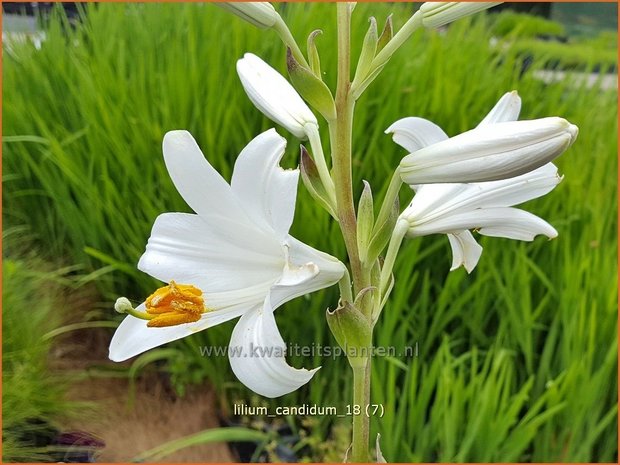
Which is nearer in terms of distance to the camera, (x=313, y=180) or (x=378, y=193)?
(x=313, y=180)

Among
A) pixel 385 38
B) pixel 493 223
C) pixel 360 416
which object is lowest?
pixel 360 416

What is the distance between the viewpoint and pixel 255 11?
321mm

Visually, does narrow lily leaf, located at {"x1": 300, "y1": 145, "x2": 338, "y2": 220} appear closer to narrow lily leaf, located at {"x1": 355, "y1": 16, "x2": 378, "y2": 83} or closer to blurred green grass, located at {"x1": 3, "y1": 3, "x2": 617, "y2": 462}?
narrow lily leaf, located at {"x1": 355, "y1": 16, "x2": 378, "y2": 83}

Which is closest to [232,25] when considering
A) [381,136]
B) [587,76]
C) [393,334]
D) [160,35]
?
[160,35]

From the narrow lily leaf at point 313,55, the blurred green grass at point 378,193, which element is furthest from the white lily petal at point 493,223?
the blurred green grass at point 378,193

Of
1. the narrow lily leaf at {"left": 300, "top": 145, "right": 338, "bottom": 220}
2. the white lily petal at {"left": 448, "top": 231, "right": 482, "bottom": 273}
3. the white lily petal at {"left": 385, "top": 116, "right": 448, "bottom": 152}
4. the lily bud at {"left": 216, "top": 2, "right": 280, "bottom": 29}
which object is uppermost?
the lily bud at {"left": 216, "top": 2, "right": 280, "bottom": 29}

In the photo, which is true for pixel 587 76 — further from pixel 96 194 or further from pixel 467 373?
pixel 96 194

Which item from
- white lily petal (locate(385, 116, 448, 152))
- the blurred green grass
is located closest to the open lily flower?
white lily petal (locate(385, 116, 448, 152))

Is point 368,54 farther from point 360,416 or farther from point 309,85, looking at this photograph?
point 360,416

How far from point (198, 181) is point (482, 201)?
0.16 metres

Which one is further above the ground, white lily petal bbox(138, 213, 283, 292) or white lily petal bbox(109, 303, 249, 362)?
white lily petal bbox(138, 213, 283, 292)

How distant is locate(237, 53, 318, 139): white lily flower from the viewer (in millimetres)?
339

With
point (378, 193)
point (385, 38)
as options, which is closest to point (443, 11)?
point (385, 38)

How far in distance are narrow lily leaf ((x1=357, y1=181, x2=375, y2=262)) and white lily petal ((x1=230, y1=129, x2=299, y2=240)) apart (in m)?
0.04
